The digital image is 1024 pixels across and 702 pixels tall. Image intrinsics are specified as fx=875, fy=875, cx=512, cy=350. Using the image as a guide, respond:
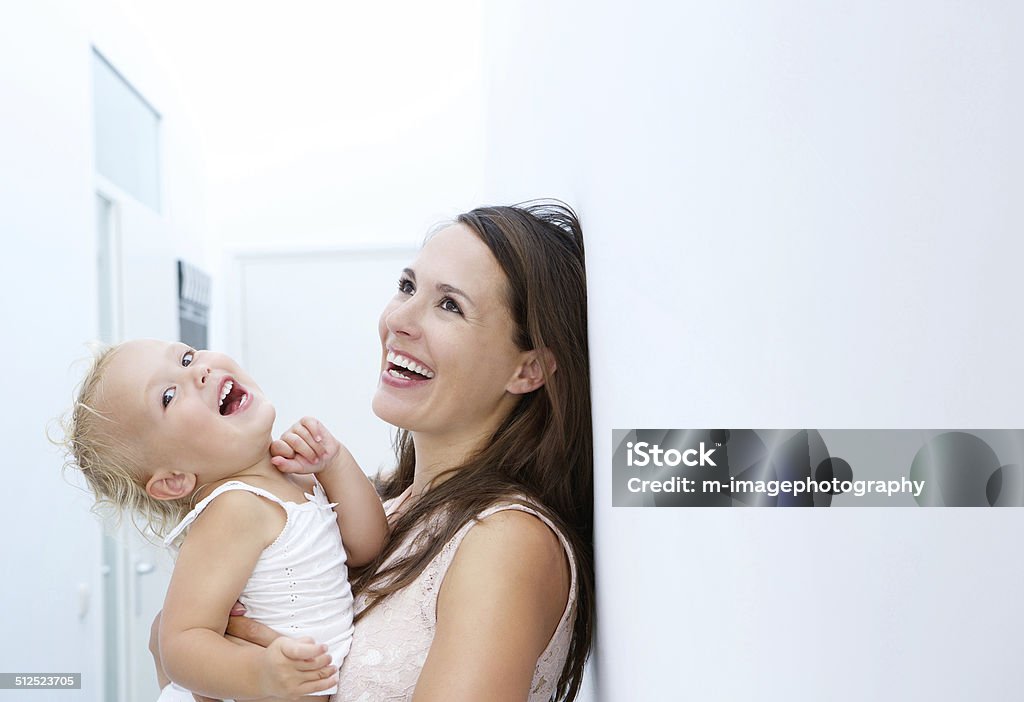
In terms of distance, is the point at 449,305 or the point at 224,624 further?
the point at 449,305

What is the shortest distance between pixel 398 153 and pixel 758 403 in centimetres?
486

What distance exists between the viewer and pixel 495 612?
1043mm

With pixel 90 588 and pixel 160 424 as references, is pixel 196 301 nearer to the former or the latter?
pixel 90 588

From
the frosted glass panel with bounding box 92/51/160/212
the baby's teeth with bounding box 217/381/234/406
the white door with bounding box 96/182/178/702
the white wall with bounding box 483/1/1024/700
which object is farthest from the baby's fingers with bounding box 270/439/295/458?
the frosted glass panel with bounding box 92/51/160/212

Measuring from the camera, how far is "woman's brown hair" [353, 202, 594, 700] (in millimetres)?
1268

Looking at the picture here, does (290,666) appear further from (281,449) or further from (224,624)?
(281,449)

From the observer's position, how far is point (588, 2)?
108 cm

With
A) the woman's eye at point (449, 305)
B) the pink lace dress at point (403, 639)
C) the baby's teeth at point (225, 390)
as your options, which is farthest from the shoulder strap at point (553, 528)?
the baby's teeth at point (225, 390)

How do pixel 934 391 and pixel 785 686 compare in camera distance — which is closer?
pixel 934 391

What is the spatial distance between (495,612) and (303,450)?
45 centimetres

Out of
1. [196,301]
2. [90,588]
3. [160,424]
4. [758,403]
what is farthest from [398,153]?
[758,403]

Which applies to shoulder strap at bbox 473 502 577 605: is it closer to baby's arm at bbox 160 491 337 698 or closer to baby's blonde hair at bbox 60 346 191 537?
baby's arm at bbox 160 491 337 698

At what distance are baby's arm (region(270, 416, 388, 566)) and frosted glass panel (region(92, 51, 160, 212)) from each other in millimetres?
2460

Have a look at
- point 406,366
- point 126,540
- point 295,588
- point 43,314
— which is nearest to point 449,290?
point 406,366
